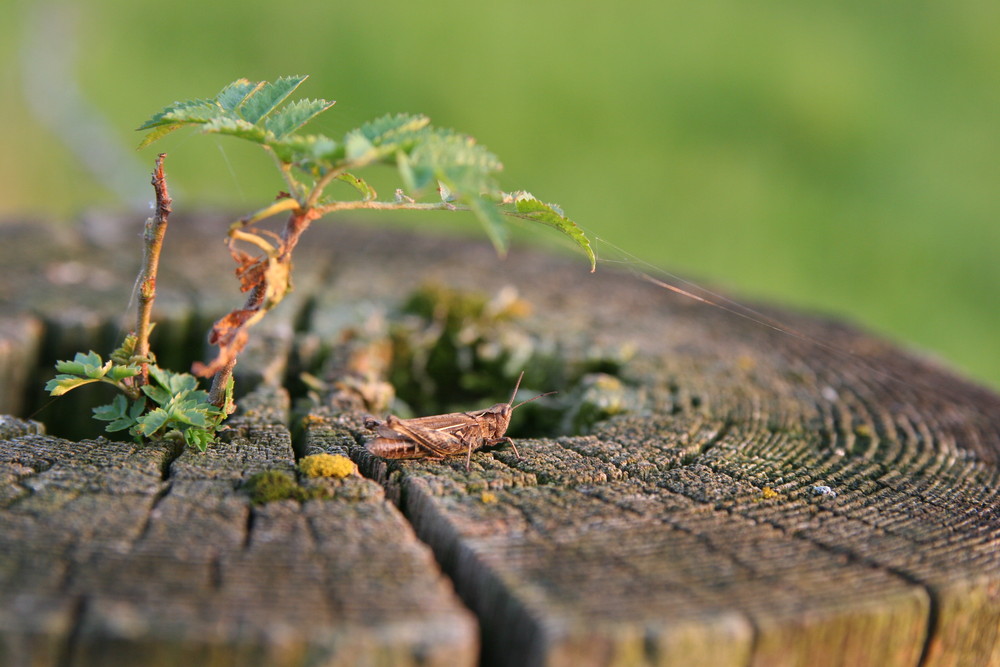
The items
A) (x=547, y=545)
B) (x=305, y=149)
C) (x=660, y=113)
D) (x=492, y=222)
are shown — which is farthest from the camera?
(x=660, y=113)

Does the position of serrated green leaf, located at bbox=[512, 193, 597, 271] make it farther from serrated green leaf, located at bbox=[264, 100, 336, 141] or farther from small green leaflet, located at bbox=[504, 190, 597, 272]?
serrated green leaf, located at bbox=[264, 100, 336, 141]

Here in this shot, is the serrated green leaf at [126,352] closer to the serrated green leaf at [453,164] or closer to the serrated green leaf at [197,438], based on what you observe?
the serrated green leaf at [197,438]

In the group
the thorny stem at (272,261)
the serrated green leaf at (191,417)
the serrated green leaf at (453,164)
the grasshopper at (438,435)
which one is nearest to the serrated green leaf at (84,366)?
the serrated green leaf at (191,417)

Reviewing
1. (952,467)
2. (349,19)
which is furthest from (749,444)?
(349,19)

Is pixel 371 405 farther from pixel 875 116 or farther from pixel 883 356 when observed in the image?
pixel 875 116

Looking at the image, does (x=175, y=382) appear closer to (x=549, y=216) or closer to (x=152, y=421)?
(x=152, y=421)

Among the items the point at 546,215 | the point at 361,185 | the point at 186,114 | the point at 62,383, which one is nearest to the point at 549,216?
the point at 546,215
